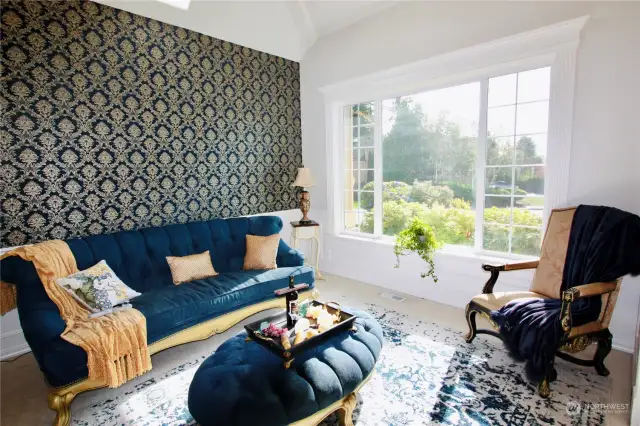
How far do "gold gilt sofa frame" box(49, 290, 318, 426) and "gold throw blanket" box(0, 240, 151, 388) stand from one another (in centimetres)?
11

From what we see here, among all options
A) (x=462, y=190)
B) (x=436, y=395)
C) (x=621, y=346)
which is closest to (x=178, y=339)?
(x=436, y=395)

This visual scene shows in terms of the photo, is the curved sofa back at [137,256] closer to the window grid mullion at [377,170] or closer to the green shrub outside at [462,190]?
the window grid mullion at [377,170]

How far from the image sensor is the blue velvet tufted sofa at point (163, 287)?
6.93 ft

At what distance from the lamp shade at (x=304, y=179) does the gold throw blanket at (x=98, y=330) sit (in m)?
2.68

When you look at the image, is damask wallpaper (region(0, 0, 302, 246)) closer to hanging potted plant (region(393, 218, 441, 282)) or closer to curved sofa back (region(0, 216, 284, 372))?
curved sofa back (region(0, 216, 284, 372))

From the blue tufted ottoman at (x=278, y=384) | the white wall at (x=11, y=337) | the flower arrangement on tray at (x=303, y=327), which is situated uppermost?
the flower arrangement on tray at (x=303, y=327)

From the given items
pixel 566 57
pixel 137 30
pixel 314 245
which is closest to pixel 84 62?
pixel 137 30

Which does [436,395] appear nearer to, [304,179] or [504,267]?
[504,267]

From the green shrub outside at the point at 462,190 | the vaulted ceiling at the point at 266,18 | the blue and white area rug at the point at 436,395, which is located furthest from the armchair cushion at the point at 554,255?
the vaulted ceiling at the point at 266,18

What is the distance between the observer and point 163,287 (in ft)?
10.4

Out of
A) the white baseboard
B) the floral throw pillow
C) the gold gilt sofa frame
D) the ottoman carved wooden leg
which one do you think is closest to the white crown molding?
the white baseboard

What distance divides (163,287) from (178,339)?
64cm

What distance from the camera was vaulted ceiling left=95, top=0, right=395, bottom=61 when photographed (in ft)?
11.8

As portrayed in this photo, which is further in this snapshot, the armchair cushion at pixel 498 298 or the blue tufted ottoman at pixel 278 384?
the armchair cushion at pixel 498 298
